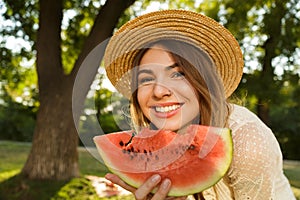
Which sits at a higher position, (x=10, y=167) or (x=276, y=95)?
(x=276, y=95)

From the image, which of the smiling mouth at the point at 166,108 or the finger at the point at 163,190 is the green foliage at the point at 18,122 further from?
the finger at the point at 163,190

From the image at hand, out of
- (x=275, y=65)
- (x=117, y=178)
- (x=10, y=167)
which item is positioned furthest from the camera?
(x=275, y=65)

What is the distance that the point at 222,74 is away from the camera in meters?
2.05

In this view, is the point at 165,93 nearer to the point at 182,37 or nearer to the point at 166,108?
the point at 166,108

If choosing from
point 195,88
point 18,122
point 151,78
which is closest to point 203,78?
point 195,88

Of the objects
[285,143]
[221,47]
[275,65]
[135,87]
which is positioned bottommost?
[285,143]

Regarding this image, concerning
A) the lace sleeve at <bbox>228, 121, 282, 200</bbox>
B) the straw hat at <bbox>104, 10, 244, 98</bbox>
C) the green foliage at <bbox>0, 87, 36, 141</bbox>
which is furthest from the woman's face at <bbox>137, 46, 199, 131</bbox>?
the green foliage at <bbox>0, 87, 36, 141</bbox>

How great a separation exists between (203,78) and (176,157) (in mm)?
356

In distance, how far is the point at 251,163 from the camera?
1766mm

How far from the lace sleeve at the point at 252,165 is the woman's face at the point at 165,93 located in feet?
A: 0.68

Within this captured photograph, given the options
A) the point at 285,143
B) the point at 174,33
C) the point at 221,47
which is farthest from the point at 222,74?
the point at 285,143

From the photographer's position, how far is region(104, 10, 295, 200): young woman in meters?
1.72

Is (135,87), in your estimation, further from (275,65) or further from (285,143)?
(285,143)

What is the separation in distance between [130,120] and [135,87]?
0.90 feet
